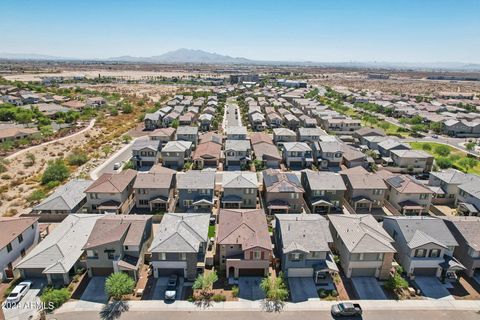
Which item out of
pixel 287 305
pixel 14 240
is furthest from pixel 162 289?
pixel 14 240

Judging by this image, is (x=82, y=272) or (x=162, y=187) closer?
(x=82, y=272)

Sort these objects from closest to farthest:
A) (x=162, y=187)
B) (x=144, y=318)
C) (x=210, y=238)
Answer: (x=144, y=318)
(x=210, y=238)
(x=162, y=187)

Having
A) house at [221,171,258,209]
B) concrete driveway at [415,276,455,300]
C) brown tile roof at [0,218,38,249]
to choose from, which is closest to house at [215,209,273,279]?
house at [221,171,258,209]

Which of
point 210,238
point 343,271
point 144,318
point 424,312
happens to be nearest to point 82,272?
point 144,318

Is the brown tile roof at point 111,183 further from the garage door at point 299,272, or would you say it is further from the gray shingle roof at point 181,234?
the garage door at point 299,272

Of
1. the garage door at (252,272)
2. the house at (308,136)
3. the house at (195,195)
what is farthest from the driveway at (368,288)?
the house at (308,136)

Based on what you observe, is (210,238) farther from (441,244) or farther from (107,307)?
(441,244)

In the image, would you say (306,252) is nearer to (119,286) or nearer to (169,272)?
(169,272)
